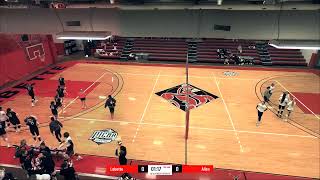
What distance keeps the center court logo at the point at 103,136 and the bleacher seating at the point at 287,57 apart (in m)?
19.4

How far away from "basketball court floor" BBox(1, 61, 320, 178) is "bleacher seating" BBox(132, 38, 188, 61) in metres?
4.04

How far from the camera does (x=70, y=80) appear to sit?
2058 cm

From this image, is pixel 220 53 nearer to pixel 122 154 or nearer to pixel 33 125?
pixel 122 154

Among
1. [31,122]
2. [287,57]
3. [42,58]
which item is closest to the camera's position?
[31,122]

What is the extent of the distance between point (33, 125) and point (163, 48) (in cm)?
1914

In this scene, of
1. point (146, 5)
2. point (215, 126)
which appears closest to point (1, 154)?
point (146, 5)

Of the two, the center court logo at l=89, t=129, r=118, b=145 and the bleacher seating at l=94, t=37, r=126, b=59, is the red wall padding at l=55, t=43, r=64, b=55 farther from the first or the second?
the center court logo at l=89, t=129, r=118, b=145

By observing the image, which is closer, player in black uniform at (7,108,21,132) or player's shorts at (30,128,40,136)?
player's shorts at (30,128,40,136)

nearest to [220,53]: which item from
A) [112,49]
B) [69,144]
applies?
[112,49]

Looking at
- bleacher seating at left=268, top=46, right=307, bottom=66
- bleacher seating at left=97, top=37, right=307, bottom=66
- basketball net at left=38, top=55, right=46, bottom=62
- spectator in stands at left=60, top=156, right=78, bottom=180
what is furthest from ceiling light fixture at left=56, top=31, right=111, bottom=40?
bleacher seating at left=268, top=46, right=307, bottom=66

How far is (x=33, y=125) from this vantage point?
11500 millimetres

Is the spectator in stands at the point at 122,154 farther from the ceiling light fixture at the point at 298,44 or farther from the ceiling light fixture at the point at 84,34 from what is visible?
the ceiling light fixture at the point at 298,44

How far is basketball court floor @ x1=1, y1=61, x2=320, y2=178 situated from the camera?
10971mm

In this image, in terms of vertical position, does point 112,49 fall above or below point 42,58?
above
